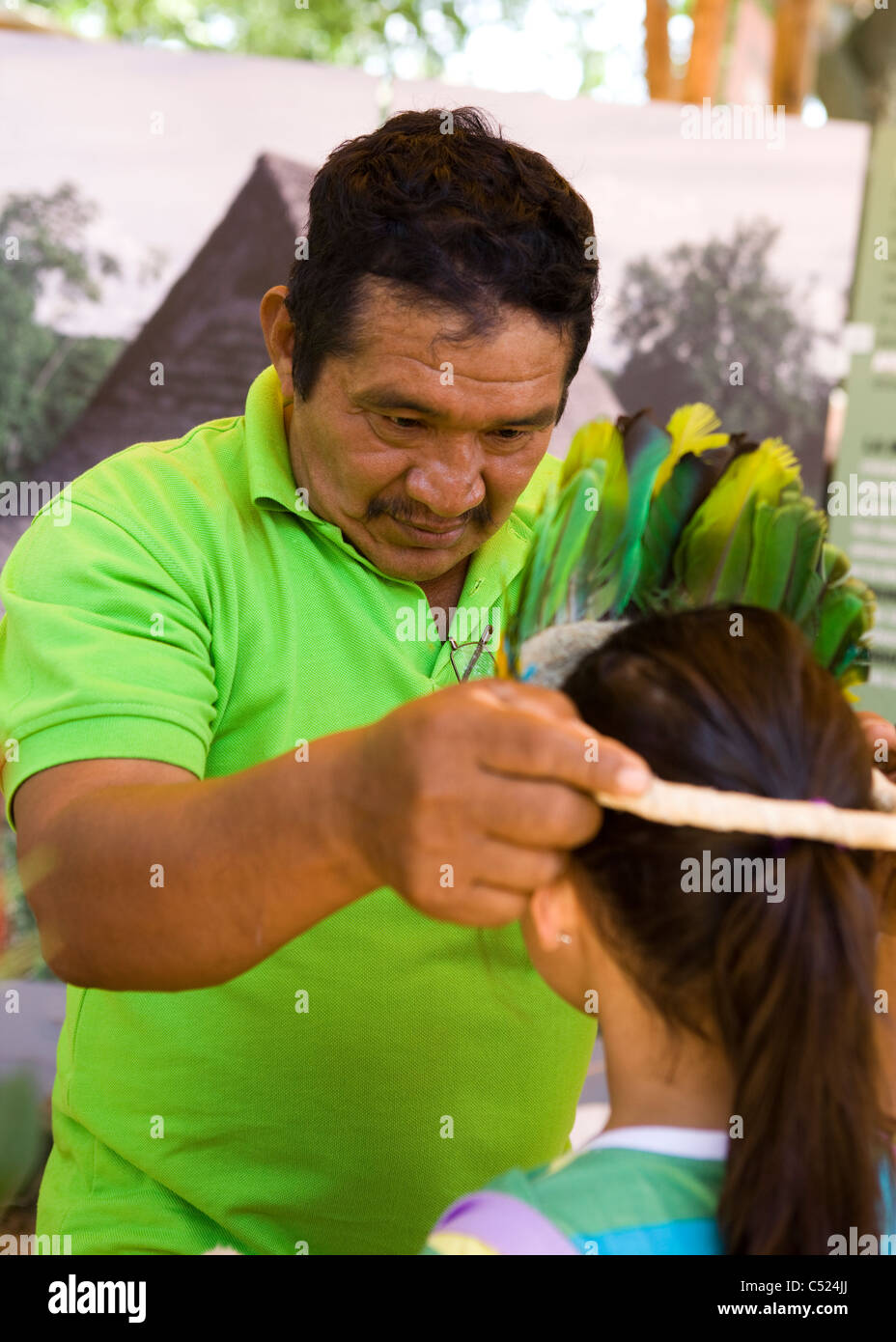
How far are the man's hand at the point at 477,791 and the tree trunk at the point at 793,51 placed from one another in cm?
545

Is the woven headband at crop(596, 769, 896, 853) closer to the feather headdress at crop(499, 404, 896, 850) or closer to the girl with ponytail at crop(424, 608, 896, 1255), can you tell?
the girl with ponytail at crop(424, 608, 896, 1255)

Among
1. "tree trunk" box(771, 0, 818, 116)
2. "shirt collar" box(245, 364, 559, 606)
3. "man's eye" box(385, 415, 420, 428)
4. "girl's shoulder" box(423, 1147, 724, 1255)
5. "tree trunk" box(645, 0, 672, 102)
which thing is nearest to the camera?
"girl's shoulder" box(423, 1147, 724, 1255)

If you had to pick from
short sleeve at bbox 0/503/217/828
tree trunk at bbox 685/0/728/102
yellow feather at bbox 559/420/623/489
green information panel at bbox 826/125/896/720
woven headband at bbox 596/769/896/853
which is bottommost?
woven headband at bbox 596/769/896/853

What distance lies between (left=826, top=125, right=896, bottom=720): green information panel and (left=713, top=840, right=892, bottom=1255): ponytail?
269cm

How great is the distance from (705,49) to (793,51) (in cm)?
61

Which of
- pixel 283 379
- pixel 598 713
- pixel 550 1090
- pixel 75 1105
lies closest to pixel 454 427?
pixel 283 379

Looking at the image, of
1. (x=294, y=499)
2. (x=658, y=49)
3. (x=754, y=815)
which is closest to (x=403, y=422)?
(x=294, y=499)

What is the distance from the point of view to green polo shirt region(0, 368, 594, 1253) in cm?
149

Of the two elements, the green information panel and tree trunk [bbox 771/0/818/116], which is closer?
the green information panel

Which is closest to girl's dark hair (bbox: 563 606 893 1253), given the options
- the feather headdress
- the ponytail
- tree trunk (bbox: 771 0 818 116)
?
the ponytail

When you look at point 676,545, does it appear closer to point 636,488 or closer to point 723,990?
point 636,488

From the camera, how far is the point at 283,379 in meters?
1.69

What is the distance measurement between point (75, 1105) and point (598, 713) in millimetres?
893

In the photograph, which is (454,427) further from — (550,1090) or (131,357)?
(131,357)
